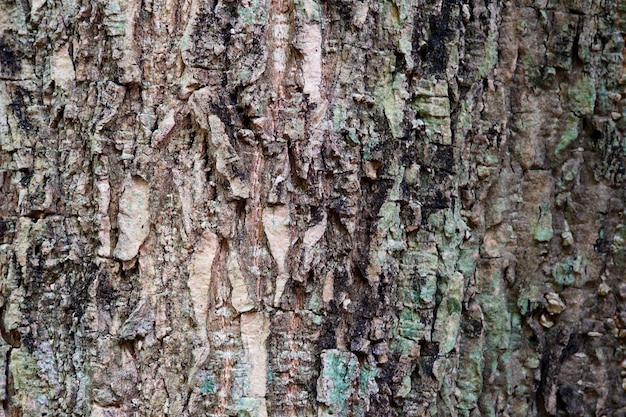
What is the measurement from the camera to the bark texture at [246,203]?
1.22 metres

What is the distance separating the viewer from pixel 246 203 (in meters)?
1.22

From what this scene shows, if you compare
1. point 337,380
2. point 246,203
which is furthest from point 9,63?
point 337,380

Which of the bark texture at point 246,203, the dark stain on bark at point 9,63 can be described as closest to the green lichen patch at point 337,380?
the bark texture at point 246,203

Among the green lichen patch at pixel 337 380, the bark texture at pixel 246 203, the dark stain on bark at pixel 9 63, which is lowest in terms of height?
the green lichen patch at pixel 337 380

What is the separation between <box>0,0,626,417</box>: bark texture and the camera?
1221 mm

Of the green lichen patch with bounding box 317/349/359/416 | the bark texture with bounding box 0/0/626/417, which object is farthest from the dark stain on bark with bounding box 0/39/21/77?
the green lichen patch with bounding box 317/349/359/416

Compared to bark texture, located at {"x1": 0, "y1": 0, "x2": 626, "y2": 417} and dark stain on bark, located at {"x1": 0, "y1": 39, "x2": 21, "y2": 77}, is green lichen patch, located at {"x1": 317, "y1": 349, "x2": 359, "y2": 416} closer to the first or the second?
bark texture, located at {"x1": 0, "y1": 0, "x2": 626, "y2": 417}

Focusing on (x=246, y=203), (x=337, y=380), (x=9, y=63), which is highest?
(x=9, y=63)

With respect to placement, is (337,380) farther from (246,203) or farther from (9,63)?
(9,63)

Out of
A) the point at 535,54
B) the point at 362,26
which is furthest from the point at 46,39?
the point at 535,54

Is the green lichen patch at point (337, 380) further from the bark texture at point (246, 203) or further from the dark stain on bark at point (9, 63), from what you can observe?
the dark stain on bark at point (9, 63)

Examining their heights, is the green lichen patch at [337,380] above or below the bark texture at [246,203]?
below

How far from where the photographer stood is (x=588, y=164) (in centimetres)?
155

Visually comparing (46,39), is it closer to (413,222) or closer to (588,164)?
(413,222)
